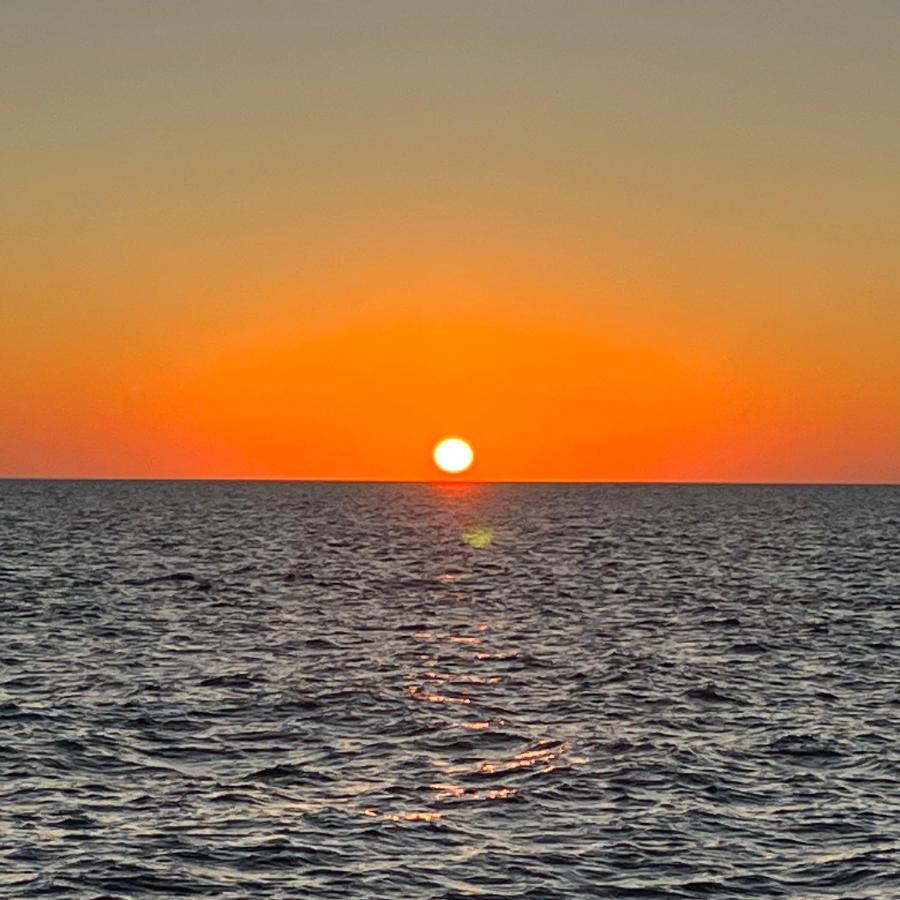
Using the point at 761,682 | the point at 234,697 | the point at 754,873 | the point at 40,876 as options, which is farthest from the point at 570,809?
the point at 761,682

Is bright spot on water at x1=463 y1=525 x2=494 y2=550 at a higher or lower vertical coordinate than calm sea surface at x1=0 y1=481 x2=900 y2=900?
higher

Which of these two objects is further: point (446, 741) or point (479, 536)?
point (479, 536)

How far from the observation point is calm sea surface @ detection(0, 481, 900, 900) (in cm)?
2058

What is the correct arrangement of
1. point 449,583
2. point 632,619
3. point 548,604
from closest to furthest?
point 632,619, point 548,604, point 449,583

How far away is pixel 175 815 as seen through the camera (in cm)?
2292

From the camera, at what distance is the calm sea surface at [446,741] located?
67.5ft

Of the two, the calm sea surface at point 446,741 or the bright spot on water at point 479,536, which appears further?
the bright spot on water at point 479,536

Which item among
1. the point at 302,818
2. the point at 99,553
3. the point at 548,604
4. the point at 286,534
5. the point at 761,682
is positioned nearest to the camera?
the point at 302,818

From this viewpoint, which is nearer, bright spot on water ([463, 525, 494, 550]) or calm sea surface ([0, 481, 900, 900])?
calm sea surface ([0, 481, 900, 900])

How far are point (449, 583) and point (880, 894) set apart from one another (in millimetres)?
51289

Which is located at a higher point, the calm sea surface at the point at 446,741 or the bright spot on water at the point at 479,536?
the bright spot on water at the point at 479,536

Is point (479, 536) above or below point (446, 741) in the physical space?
above

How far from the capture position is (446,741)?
95.2 ft

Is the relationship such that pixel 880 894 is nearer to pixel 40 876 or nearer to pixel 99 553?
pixel 40 876
